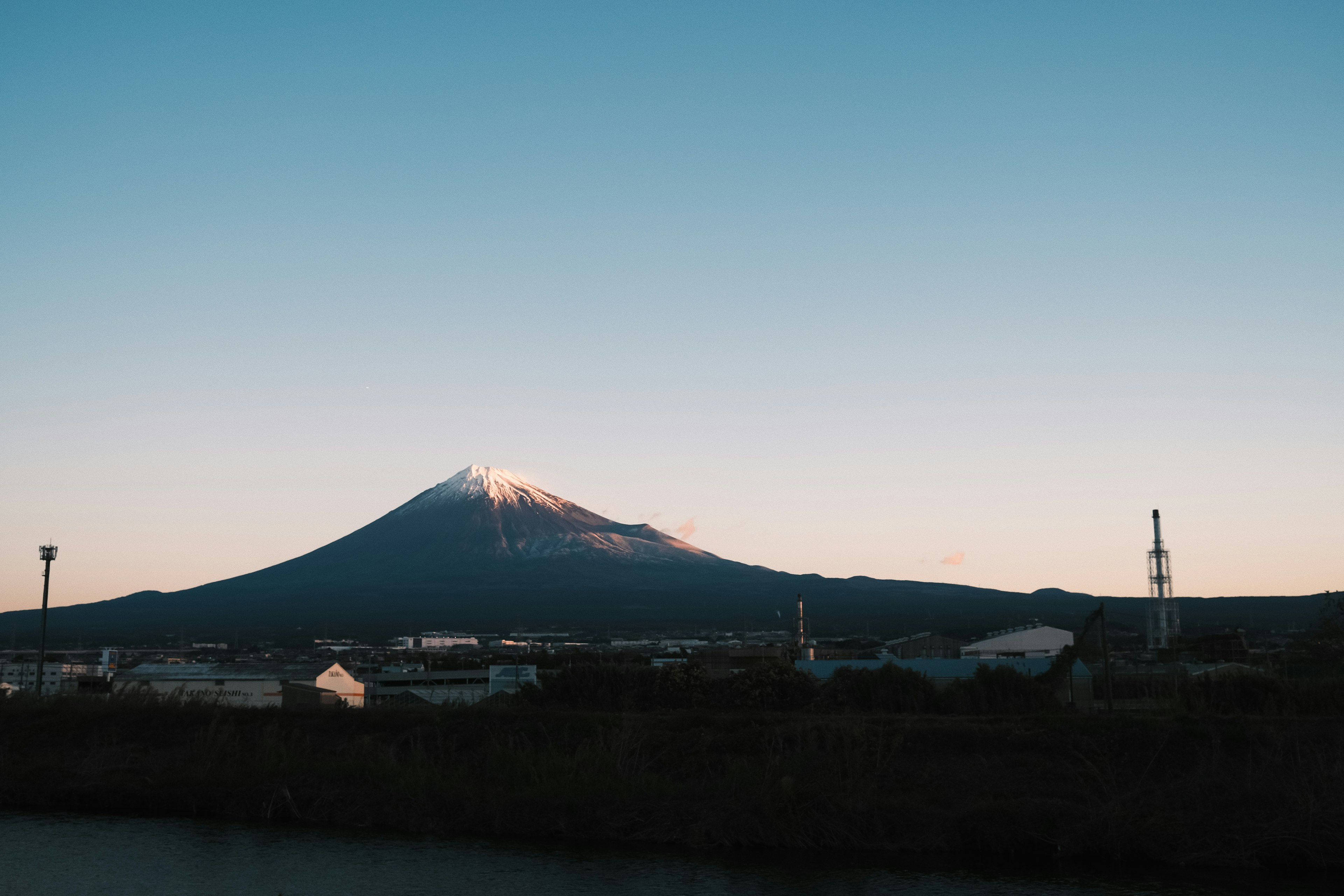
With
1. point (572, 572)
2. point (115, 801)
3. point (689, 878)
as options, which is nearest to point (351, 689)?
point (115, 801)

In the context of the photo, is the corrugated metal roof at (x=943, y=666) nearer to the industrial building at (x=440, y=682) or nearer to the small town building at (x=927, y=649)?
the industrial building at (x=440, y=682)

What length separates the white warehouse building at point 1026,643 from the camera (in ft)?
197

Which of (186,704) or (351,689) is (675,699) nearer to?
(186,704)

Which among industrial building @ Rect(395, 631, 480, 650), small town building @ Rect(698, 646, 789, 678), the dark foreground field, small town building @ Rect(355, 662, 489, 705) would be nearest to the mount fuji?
industrial building @ Rect(395, 631, 480, 650)

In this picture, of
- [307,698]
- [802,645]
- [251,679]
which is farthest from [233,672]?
[802,645]

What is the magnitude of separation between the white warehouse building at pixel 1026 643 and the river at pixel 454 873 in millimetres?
39269

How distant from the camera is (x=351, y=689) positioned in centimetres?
5125

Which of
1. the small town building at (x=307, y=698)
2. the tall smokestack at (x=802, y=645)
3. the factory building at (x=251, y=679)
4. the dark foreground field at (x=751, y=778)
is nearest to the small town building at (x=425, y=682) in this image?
the factory building at (x=251, y=679)

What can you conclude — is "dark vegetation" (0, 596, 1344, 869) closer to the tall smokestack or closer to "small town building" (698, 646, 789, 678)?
"small town building" (698, 646, 789, 678)

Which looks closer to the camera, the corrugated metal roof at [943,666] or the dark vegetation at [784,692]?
the dark vegetation at [784,692]

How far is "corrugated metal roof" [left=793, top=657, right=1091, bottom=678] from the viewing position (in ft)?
126

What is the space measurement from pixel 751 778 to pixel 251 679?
31883mm

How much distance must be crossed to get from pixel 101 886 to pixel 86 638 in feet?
411

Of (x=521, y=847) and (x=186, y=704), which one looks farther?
(x=186, y=704)
